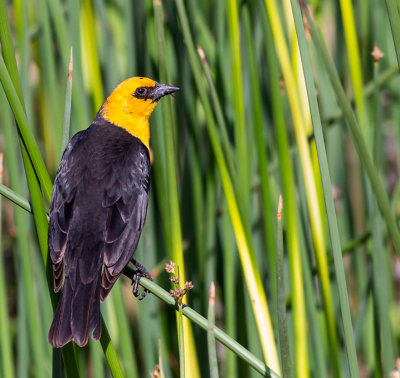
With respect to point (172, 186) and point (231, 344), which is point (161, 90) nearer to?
point (172, 186)

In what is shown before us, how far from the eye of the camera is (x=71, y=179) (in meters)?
2.27

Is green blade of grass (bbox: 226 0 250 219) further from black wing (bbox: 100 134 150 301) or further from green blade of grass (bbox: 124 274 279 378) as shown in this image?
green blade of grass (bbox: 124 274 279 378)

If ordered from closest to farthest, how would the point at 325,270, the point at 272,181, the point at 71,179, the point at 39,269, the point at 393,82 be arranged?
the point at 325,270 → the point at 71,179 → the point at 39,269 → the point at 272,181 → the point at 393,82

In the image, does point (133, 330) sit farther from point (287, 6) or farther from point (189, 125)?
point (287, 6)

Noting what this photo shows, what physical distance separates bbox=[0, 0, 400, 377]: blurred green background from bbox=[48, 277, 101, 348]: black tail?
58 mm

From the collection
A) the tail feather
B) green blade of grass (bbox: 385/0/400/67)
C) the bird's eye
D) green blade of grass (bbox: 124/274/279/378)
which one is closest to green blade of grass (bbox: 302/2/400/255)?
green blade of grass (bbox: 385/0/400/67)

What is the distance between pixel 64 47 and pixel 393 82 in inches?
71.0

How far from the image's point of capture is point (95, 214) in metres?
2.19

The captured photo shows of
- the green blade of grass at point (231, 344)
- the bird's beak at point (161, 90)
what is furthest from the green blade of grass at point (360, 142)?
the bird's beak at point (161, 90)

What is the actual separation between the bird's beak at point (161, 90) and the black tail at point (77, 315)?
0.72m

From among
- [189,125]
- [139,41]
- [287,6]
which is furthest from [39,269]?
[287,6]

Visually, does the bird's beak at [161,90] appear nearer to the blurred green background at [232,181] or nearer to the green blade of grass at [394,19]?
the blurred green background at [232,181]

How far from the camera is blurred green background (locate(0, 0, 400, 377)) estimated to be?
165 centimetres

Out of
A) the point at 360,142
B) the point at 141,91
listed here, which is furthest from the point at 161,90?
the point at 360,142
